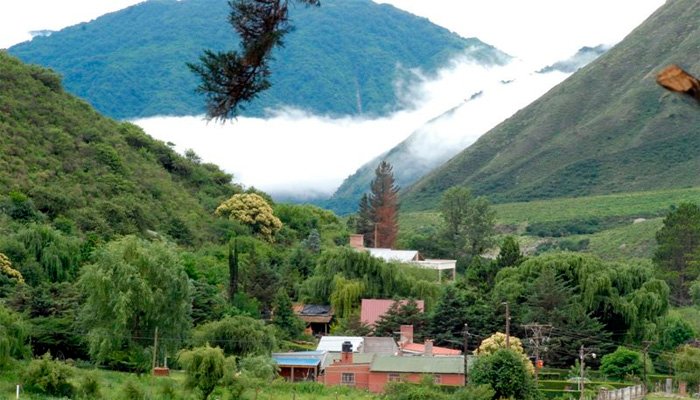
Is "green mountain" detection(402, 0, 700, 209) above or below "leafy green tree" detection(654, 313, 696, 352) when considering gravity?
above

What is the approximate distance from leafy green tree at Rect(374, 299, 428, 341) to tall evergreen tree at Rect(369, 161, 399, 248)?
3325 centimetres

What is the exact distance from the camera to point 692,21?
14712 centimetres

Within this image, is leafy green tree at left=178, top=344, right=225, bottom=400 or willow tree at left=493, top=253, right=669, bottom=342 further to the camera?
willow tree at left=493, top=253, right=669, bottom=342

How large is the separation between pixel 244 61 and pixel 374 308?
44.8m

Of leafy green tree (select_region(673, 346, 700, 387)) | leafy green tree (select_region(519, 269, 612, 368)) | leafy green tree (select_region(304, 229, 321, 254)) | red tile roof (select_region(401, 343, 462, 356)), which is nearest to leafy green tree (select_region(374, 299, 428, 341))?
red tile roof (select_region(401, 343, 462, 356))

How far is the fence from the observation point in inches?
1615

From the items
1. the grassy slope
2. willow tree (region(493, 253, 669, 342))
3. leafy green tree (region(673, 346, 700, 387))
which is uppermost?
the grassy slope

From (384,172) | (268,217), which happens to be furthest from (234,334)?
(384,172)

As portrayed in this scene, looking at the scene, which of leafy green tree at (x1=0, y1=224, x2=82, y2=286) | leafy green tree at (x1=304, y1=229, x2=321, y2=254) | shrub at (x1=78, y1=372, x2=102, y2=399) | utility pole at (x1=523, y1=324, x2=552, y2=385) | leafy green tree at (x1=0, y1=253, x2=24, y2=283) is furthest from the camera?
leafy green tree at (x1=304, y1=229, x2=321, y2=254)

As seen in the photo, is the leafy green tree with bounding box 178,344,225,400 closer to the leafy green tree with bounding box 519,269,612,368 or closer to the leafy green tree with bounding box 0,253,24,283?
the leafy green tree with bounding box 0,253,24,283

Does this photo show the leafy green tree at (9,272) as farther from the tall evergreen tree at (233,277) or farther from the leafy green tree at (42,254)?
the tall evergreen tree at (233,277)

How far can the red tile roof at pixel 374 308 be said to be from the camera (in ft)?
186

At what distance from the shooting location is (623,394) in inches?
1671

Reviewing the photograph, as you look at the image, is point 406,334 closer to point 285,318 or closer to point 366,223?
point 285,318
